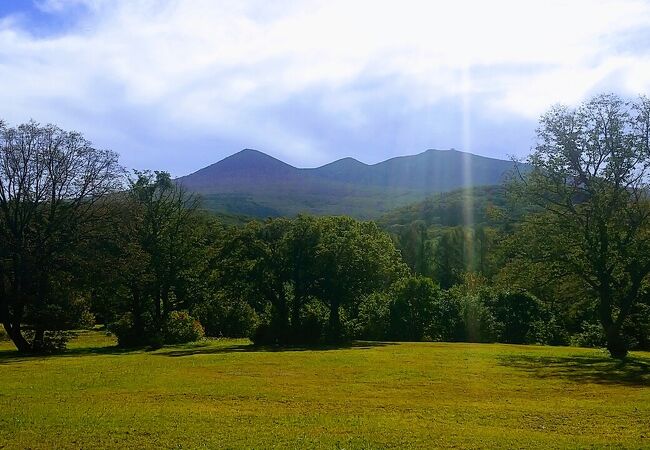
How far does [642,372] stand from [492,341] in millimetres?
31539

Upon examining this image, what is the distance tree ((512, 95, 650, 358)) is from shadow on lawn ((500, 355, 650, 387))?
127 inches

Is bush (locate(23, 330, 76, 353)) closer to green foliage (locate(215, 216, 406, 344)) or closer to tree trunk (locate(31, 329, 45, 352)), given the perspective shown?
tree trunk (locate(31, 329, 45, 352))

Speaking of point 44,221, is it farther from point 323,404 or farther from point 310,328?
point 323,404

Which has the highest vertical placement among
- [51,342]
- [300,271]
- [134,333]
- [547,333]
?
[300,271]

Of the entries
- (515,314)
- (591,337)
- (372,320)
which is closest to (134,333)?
(372,320)

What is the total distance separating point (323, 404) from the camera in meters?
19.1

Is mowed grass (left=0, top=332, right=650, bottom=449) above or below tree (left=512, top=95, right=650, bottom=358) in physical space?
below

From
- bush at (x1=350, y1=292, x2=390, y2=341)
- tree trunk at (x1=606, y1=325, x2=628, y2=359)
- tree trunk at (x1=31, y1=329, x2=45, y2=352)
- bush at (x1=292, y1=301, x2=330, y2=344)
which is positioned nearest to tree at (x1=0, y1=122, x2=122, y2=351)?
tree trunk at (x1=31, y1=329, x2=45, y2=352)

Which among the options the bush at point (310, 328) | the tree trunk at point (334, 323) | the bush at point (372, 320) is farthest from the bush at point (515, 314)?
the bush at point (310, 328)

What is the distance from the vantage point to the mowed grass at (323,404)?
14055mm

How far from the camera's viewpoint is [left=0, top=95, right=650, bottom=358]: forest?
38281 mm

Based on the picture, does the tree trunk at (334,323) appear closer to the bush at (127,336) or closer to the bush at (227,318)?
the bush at (227,318)

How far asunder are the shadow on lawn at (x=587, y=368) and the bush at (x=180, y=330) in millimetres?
31936

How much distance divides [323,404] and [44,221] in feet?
119
